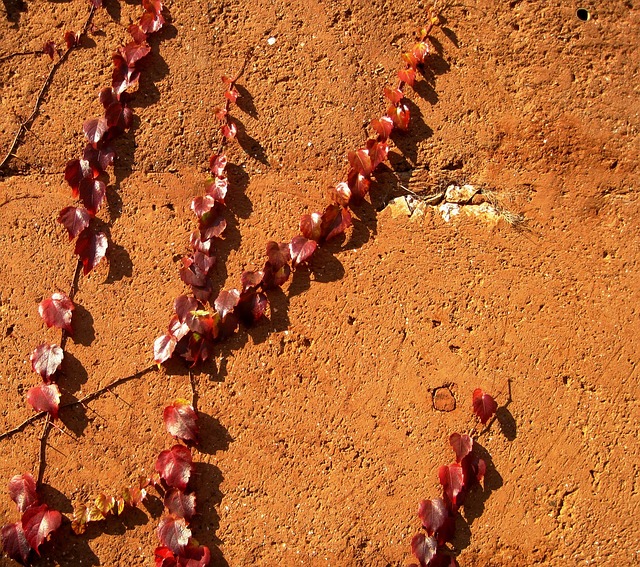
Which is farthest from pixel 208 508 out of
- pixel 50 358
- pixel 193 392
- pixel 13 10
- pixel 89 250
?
pixel 13 10

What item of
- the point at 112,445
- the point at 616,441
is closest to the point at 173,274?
the point at 112,445

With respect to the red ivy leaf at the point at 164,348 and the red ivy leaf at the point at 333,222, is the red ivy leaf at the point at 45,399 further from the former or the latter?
the red ivy leaf at the point at 333,222

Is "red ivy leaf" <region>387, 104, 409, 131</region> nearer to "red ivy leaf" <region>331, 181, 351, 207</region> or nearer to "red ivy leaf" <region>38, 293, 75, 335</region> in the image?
"red ivy leaf" <region>331, 181, 351, 207</region>

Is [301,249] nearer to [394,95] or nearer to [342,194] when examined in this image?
[342,194]

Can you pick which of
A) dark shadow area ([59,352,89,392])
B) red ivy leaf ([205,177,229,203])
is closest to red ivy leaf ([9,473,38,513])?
dark shadow area ([59,352,89,392])

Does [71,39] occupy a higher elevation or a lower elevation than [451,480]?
higher

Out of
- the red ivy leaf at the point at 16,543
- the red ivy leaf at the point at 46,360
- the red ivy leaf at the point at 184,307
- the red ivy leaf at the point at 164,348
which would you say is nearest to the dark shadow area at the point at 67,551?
the red ivy leaf at the point at 16,543
